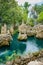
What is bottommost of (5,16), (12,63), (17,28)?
(17,28)

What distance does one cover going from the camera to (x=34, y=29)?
2194 centimetres

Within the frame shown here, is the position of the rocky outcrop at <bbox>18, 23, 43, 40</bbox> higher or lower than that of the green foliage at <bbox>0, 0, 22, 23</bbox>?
lower

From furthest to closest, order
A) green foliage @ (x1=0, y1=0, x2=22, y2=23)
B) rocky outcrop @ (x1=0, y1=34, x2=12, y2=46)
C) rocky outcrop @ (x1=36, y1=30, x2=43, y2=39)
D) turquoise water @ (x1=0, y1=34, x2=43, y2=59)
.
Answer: rocky outcrop @ (x1=36, y1=30, x2=43, y2=39)
green foliage @ (x1=0, y1=0, x2=22, y2=23)
rocky outcrop @ (x1=0, y1=34, x2=12, y2=46)
turquoise water @ (x1=0, y1=34, x2=43, y2=59)

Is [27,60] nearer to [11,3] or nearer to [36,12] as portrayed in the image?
[11,3]

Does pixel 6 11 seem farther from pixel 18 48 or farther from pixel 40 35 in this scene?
pixel 40 35

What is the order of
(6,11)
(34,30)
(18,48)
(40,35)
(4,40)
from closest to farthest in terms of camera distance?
1. (18,48)
2. (4,40)
3. (6,11)
4. (40,35)
5. (34,30)

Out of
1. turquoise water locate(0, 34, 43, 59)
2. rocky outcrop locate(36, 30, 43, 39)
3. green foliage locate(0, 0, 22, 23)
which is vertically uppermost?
green foliage locate(0, 0, 22, 23)

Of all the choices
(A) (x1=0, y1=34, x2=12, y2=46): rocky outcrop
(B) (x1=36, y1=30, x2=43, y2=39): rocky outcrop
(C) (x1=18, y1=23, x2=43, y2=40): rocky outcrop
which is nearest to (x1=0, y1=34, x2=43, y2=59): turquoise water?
(A) (x1=0, y1=34, x2=12, y2=46): rocky outcrop

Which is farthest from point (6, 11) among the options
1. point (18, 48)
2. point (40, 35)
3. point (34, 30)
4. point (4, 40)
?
point (34, 30)

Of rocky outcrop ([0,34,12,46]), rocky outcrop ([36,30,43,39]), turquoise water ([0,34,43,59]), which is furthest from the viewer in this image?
rocky outcrop ([36,30,43,39])

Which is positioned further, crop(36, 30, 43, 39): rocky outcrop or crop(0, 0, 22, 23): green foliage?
crop(36, 30, 43, 39): rocky outcrop

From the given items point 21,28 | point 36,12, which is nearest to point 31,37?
point 21,28

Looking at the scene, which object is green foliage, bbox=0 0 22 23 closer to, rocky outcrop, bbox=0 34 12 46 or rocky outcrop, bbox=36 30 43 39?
rocky outcrop, bbox=0 34 12 46

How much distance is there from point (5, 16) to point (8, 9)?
1.08 meters
